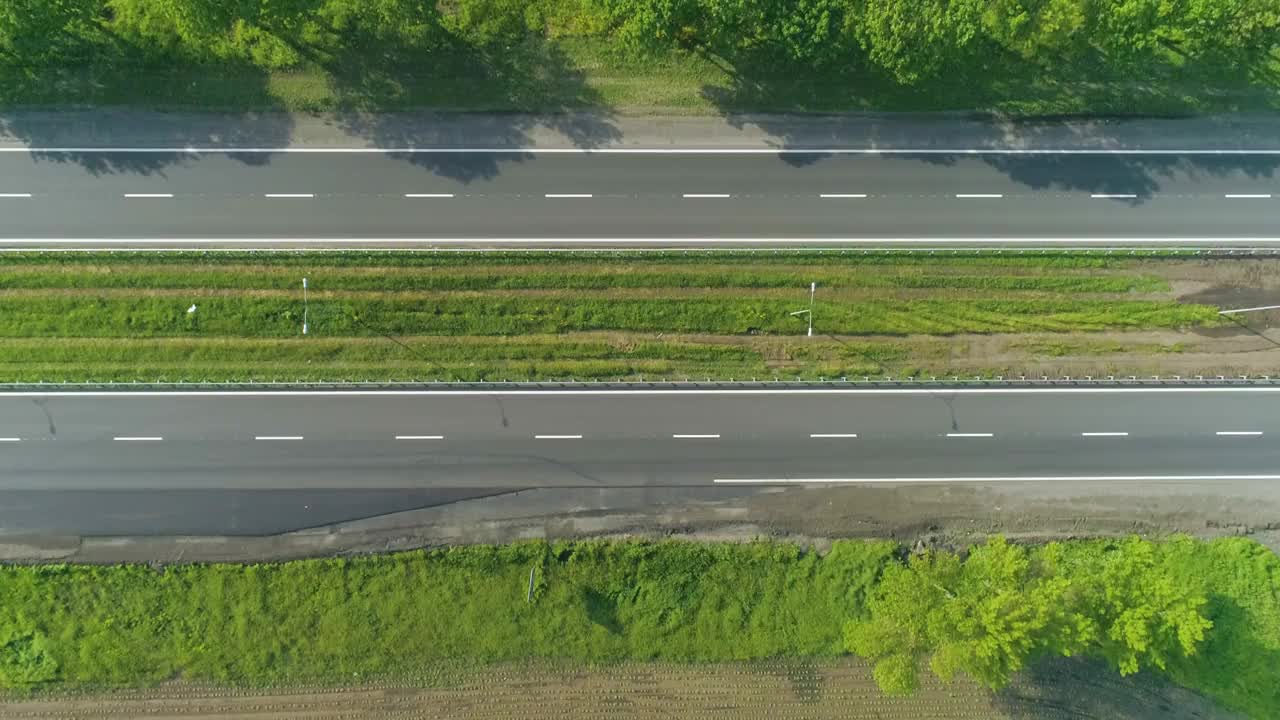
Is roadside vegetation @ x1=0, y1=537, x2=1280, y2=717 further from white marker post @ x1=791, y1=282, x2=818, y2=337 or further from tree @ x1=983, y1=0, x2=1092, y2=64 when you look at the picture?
tree @ x1=983, y1=0, x2=1092, y2=64

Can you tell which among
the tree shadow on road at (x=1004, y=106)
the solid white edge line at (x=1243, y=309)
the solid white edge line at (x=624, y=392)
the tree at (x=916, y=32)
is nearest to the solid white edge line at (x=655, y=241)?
the tree shadow on road at (x=1004, y=106)

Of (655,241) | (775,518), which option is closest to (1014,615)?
(775,518)

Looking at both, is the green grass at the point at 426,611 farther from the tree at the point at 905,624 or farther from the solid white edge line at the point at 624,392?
the solid white edge line at the point at 624,392

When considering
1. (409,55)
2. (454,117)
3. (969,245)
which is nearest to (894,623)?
(969,245)

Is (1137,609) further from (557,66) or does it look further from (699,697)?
(557,66)

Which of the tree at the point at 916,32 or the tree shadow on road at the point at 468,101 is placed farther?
the tree shadow on road at the point at 468,101

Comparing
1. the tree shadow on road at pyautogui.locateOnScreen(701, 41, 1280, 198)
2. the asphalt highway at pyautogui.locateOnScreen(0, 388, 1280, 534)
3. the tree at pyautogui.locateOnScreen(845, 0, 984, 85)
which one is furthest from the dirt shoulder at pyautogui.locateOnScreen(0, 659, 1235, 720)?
the tree at pyautogui.locateOnScreen(845, 0, 984, 85)
